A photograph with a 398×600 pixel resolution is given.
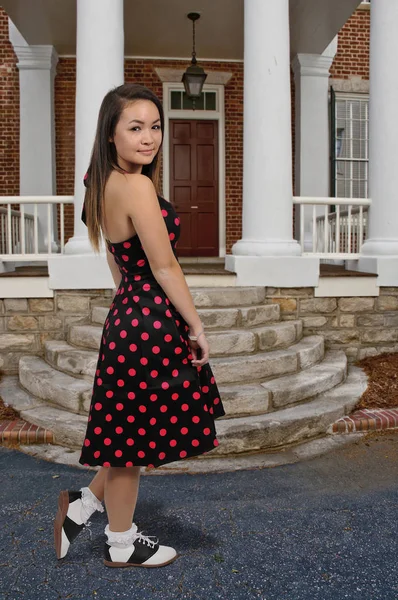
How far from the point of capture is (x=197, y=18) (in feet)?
24.2

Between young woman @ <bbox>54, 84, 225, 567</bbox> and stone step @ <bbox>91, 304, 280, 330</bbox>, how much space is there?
2489mm

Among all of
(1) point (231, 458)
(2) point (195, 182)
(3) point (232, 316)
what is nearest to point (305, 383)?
(3) point (232, 316)

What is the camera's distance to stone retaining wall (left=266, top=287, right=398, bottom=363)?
5.40 metres

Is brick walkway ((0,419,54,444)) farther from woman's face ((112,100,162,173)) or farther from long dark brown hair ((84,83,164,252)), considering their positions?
woman's face ((112,100,162,173))

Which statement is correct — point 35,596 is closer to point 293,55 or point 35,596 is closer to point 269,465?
point 269,465

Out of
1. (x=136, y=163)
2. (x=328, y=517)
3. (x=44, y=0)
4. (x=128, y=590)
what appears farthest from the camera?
(x=44, y=0)

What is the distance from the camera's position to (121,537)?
2.18 metres

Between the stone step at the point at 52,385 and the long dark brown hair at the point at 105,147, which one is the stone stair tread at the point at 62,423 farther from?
the long dark brown hair at the point at 105,147

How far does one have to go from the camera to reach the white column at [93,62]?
5043mm

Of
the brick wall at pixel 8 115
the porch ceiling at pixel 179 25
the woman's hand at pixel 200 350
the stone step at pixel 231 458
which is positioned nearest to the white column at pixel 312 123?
the porch ceiling at pixel 179 25

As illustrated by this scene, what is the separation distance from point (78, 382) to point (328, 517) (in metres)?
2.25

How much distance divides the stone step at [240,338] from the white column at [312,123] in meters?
3.91

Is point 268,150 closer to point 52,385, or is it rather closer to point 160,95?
point 52,385

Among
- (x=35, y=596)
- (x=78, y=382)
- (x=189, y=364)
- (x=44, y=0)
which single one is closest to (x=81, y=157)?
(x=78, y=382)
